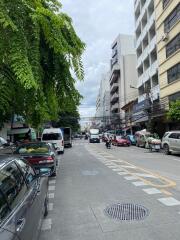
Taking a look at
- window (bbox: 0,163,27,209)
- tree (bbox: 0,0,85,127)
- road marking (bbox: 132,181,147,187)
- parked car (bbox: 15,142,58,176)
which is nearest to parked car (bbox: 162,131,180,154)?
parked car (bbox: 15,142,58,176)

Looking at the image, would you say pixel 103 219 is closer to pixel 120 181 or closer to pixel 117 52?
pixel 120 181

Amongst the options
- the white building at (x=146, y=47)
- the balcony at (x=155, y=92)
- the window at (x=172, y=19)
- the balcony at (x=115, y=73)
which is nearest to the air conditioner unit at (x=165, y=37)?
the window at (x=172, y=19)

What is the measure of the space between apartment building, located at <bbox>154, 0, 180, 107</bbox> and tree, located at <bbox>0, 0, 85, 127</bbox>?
84.1ft

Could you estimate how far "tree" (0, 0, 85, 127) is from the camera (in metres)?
5.96

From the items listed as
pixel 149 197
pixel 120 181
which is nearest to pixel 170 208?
pixel 149 197

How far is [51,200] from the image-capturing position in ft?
27.9

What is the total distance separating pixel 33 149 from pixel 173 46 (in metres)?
25.9

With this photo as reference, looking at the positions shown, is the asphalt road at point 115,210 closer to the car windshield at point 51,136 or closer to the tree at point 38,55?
the tree at point 38,55

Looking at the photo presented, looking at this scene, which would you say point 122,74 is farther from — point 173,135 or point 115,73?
point 173,135

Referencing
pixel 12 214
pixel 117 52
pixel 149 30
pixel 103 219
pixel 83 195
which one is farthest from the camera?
pixel 117 52

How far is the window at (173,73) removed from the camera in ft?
108

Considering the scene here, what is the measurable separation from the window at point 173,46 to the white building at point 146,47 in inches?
212

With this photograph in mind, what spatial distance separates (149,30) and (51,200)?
133ft

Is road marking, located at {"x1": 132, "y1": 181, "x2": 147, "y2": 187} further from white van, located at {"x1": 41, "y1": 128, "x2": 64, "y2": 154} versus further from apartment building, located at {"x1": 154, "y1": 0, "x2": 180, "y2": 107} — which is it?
apartment building, located at {"x1": 154, "y1": 0, "x2": 180, "y2": 107}
